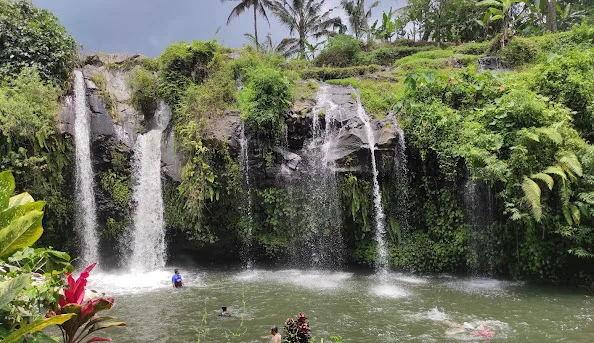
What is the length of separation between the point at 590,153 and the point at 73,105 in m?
16.3

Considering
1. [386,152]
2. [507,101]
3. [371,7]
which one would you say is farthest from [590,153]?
[371,7]

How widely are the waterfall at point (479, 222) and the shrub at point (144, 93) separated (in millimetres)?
11948

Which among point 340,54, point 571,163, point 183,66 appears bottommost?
point 571,163

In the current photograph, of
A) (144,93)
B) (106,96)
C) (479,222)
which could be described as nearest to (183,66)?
(144,93)

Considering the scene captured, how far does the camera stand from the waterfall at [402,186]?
44.7 ft

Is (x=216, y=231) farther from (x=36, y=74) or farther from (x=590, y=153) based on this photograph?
(x=590, y=153)

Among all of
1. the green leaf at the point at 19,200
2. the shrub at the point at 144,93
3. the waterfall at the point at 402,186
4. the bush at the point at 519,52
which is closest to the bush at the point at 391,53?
the bush at the point at 519,52

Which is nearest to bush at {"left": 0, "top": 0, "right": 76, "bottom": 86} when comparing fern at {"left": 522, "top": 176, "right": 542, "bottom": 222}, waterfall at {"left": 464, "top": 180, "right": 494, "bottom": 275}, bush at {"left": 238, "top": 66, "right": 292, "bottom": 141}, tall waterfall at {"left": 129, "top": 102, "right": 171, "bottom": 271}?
tall waterfall at {"left": 129, "top": 102, "right": 171, "bottom": 271}

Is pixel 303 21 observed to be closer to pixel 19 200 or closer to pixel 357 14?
pixel 357 14

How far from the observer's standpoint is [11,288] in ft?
9.12

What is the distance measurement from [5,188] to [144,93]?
1371 centimetres

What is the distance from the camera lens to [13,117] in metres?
12.6

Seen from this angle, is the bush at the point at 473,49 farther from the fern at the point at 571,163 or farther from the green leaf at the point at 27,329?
the green leaf at the point at 27,329

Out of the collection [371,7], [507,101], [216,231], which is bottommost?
[216,231]
